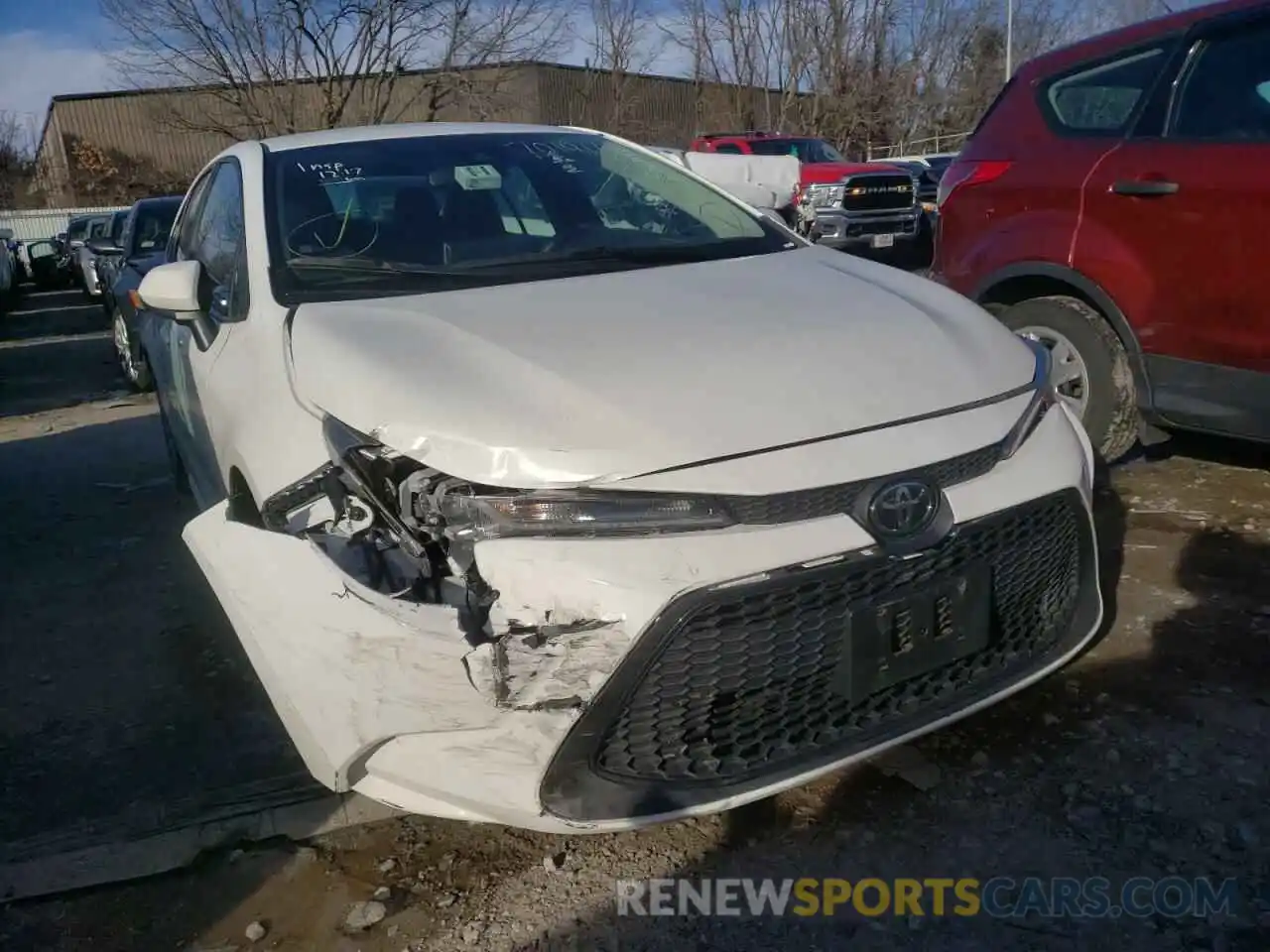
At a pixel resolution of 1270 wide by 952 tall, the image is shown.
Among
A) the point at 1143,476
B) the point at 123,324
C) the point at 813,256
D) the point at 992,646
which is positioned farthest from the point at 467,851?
the point at 123,324

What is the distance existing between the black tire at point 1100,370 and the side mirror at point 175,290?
3.18 m

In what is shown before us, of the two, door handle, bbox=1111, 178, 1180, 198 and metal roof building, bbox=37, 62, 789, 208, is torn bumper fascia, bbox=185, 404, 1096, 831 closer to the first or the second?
door handle, bbox=1111, 178, 1180, 198

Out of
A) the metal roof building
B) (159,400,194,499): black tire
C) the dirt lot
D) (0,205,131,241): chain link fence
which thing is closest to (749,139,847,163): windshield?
the metal roof building

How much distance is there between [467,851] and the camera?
2469 millimetres

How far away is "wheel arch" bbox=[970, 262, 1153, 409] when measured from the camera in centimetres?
404

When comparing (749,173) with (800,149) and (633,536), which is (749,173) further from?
(800,149)

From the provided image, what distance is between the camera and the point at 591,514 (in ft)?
6.59

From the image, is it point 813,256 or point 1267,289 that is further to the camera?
point 1267,289

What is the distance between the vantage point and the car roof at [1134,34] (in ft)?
12.7

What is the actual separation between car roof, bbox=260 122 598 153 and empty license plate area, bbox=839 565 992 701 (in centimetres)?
229

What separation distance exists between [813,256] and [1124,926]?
193 cm

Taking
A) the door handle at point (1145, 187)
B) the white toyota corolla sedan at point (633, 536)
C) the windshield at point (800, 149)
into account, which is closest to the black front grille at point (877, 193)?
the windshield at point (800, 149)

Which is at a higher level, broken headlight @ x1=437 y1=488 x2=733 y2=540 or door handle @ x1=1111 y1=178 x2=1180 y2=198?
door handle @ x1=1111 y1=178 x2=1180 y2=198

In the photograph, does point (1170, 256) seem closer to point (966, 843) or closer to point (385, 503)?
point (966, 843)
